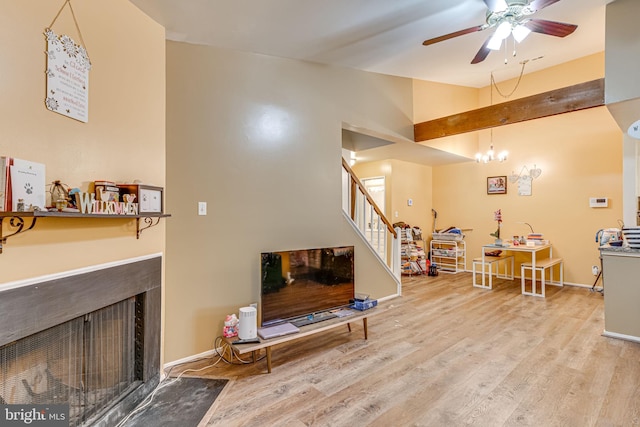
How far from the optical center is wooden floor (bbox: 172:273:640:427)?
6.17 ft

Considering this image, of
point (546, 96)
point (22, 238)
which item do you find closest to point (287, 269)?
point (22, 238)

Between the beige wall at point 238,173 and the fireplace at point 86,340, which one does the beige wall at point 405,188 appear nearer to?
the beige wall at point 238,173

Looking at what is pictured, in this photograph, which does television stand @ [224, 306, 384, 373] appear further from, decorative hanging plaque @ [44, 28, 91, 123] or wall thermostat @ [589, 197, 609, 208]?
wall thermostat @ [589, 197, 609, 208]

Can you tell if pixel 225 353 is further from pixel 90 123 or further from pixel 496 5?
pixel 496 5

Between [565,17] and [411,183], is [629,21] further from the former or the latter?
[411,183]

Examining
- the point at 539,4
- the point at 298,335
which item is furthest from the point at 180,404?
the point at 539,4

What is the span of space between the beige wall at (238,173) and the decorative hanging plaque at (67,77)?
79cm

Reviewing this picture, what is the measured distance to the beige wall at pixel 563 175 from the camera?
4.75m

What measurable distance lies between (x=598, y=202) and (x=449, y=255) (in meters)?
2.60

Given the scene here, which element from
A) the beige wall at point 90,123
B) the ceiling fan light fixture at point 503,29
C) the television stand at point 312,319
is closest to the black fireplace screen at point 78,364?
the beige wall at point 90,123

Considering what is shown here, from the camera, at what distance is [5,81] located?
127 centimetres

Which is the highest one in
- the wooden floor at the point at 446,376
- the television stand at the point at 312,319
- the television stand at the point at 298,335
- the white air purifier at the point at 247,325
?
the white air purifier at the point at 247,325

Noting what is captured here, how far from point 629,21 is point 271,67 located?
138 inches

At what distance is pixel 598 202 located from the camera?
4.80m
